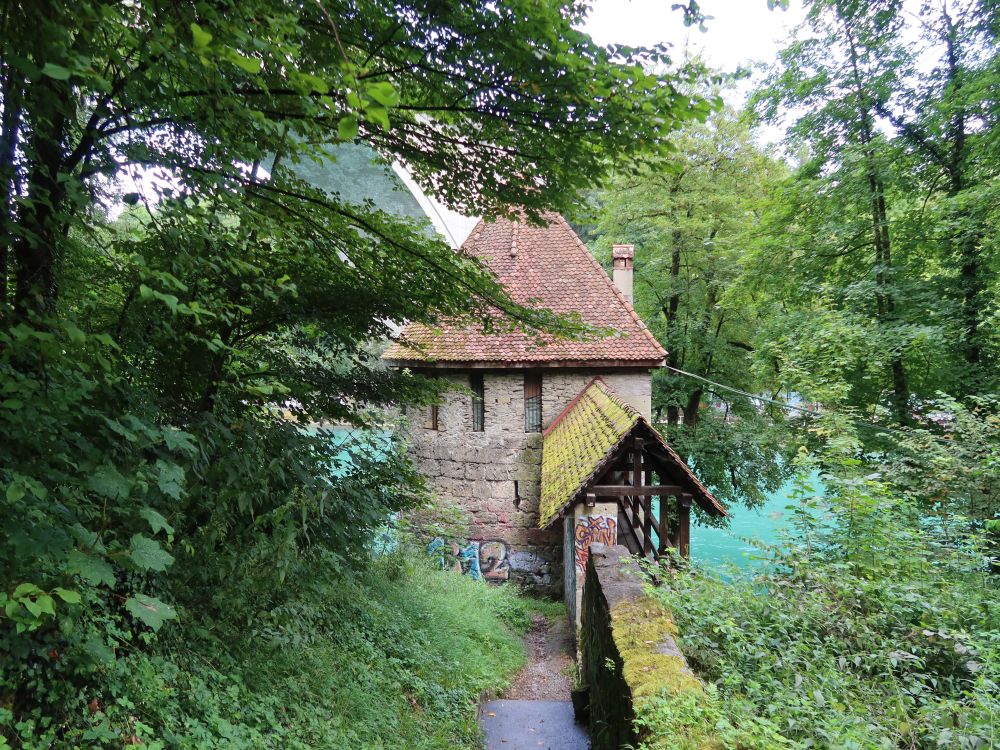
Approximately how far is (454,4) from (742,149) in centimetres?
1384

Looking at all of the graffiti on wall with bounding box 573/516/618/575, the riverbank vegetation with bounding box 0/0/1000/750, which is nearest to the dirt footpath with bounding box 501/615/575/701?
the riverbank vegetation with bounding box 0/0/1000/750

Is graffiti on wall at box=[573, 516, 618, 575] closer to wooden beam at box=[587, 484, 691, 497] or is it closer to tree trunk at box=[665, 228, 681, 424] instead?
wooden beam at box=[587, 484, 691, 497]

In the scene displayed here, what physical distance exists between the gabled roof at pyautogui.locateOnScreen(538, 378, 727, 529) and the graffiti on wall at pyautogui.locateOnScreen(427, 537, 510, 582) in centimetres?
215

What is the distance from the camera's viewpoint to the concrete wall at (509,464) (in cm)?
1082

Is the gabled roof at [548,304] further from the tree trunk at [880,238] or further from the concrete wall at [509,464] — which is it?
the tree trunk at [880,238]

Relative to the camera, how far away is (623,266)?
12.2 m

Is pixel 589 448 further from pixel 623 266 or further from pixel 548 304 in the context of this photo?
pixel 623 266

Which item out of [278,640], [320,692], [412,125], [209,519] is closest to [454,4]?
[412,125]

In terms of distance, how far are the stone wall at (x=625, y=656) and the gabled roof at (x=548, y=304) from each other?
523 cm

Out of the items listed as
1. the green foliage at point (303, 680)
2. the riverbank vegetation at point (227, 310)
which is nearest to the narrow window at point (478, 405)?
the green foliage at point (303, 680)

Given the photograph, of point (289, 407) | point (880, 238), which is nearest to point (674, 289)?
point (880, 238)

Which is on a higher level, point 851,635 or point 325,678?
point 851,635

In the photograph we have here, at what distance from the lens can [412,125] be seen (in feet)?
11.6

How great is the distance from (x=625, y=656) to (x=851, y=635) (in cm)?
139
